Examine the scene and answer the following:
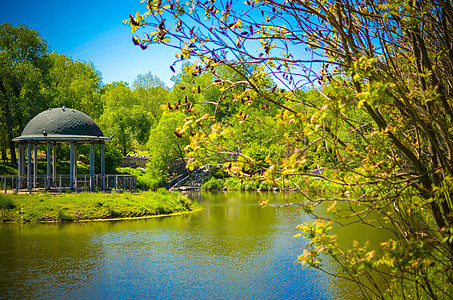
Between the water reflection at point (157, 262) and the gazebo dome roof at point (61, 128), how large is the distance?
20.6 ft

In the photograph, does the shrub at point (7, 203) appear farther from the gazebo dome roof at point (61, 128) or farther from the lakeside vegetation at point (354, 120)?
the lakeside vegetation at point (354, 120)

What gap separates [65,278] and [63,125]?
13468mm

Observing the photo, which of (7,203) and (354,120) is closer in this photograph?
(354,120)

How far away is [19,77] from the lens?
94.3 ft

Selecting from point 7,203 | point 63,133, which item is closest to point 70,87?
point 63,133

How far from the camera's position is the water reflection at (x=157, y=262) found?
7426 millimetres

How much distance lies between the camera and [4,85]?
29.5 metres

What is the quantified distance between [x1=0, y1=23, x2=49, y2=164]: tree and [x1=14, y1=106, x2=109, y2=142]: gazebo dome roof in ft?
28.2

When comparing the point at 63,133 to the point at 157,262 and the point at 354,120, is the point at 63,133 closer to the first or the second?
the point at 157,262

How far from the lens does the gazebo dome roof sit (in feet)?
65.2

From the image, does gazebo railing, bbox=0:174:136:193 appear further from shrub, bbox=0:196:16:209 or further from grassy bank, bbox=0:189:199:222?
shrub, bbox=0:196:16:209

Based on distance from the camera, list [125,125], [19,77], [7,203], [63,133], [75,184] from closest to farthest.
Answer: [7,203]
[75,184]
[63,133]
[19,77]
[125,125]

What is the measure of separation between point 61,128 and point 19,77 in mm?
11486

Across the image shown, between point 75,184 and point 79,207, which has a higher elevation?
point 75,184
